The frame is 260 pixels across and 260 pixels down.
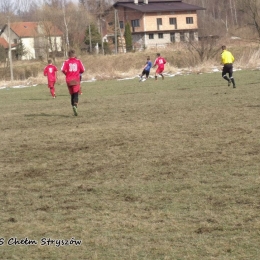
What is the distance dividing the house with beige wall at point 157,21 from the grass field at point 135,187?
69032 millimetres

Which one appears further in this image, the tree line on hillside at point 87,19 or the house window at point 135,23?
the house window at point 135,23

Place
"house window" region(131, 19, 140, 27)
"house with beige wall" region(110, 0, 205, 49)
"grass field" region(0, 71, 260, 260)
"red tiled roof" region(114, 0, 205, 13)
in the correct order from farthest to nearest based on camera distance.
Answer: "house window" region(131, 19, 140, 27)
"red tiled roof" region(114, 0, 205, 13)
"house with beige wall" region(110, 0, 205, 49)
"grass field" region(0, 71, 260, 260)

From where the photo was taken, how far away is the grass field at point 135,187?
5.48 meters

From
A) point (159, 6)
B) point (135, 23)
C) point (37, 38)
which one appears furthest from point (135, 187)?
point (159, 6)

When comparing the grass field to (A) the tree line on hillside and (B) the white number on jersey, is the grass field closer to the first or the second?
(B) the white number on jersey

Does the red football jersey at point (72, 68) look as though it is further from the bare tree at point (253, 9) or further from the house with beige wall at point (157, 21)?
the house with beige wall at point (157, 21)

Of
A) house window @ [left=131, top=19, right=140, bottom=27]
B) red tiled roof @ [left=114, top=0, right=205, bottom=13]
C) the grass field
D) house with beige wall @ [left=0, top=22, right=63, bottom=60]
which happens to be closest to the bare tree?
house with beige wall @ [left=0, top=22, right=63, bottom=60]

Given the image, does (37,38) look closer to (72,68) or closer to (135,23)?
(135,23)

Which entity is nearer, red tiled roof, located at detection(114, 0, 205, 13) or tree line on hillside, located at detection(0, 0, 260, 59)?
tree line on hillside, located at detection(0, 0, 260, 59)

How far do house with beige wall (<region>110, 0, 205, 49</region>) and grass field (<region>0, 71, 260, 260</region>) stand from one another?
6903 centimetres

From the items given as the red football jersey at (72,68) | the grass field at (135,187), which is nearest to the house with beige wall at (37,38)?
the red football jersey at (72,68)

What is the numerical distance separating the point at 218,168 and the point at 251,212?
2252 millimetres

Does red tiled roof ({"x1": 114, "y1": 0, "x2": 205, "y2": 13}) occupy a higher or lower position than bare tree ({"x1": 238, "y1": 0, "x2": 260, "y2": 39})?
higher

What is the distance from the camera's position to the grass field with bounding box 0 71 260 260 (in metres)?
5.48
